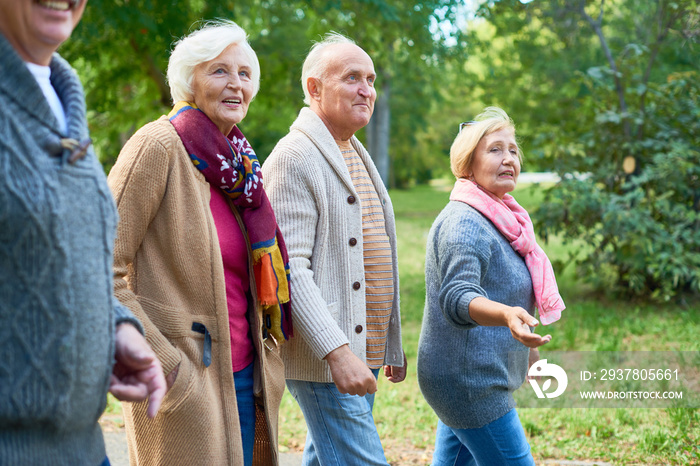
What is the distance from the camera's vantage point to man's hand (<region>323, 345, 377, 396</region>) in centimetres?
240

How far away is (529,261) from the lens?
2746 mm

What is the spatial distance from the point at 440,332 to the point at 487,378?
0.84ft

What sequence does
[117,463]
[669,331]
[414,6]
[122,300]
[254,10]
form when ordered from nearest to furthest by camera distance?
[122,300] → [117,463] → [669,331] → [414,6] → [254,10]

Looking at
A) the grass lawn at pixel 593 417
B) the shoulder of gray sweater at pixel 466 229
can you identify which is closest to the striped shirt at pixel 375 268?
the shoulder of gray sweater at pixel 466 229

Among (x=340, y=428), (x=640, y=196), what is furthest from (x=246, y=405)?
(x=640, y=196)

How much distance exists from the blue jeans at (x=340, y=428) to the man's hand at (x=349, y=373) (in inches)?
7.5

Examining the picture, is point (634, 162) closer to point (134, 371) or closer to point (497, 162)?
point (497, 162)

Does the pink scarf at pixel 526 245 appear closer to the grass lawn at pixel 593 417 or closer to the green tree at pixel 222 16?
the grass lawn at pixel 593 417

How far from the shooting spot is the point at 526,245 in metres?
2.74

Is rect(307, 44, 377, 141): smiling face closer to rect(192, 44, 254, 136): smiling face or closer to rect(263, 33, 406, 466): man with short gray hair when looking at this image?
rect(263, 33, 406, 466): man with short gray hair

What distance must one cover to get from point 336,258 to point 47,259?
1.53m

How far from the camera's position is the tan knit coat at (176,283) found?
216 cm

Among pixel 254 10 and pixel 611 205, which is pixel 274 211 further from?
pixel 254 10

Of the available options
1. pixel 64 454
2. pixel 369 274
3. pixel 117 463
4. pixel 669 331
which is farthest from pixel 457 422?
pixel 669 331
